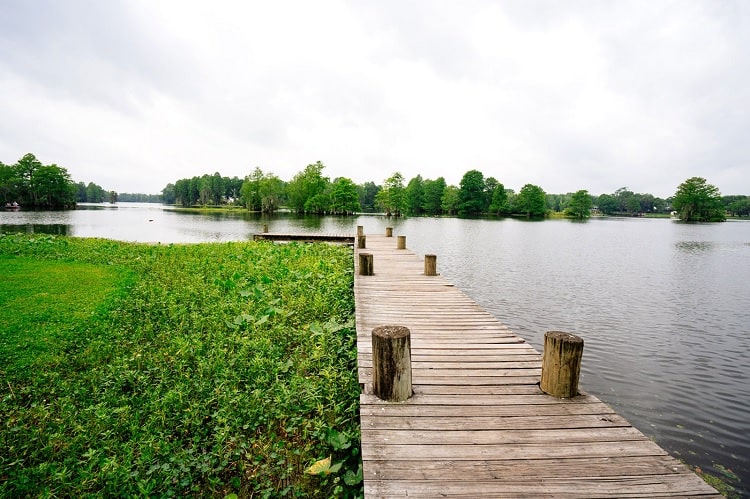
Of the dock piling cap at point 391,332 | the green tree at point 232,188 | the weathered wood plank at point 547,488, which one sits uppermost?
the green tree at point 232,188

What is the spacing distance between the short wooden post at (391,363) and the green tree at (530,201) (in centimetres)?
11845

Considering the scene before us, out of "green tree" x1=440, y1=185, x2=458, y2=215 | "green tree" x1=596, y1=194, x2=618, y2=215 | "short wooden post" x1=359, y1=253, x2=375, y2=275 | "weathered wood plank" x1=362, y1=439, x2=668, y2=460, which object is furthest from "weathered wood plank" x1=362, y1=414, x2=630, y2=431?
"green tree" x1=596, y1=194, x2=618, y2=215

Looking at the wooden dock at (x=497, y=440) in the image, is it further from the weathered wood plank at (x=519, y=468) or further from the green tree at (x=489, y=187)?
the green tree at (x=489, y=187)

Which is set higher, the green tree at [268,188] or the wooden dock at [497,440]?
the green tree at [268,188]

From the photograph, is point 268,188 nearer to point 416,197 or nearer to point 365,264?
point 416,197

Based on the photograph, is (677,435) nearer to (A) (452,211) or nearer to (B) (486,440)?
(B) (486,440)

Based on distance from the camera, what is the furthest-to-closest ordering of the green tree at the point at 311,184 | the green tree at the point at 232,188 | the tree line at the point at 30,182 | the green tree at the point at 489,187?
the green tree at the point at 232,188, the green tree at the point at 489,187, the green tree at the point at 311,184, the tree line at the point at 30,182

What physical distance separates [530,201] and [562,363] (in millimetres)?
118068

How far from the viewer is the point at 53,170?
9138 cm

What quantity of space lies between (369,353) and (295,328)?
9.52ft

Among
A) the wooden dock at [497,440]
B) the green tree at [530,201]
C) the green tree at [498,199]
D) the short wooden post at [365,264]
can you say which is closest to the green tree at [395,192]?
the green tree at [498,199]

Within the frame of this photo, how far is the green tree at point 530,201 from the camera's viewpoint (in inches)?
4392

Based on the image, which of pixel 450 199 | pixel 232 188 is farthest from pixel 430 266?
pixel 232 188

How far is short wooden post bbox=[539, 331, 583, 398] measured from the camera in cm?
406
